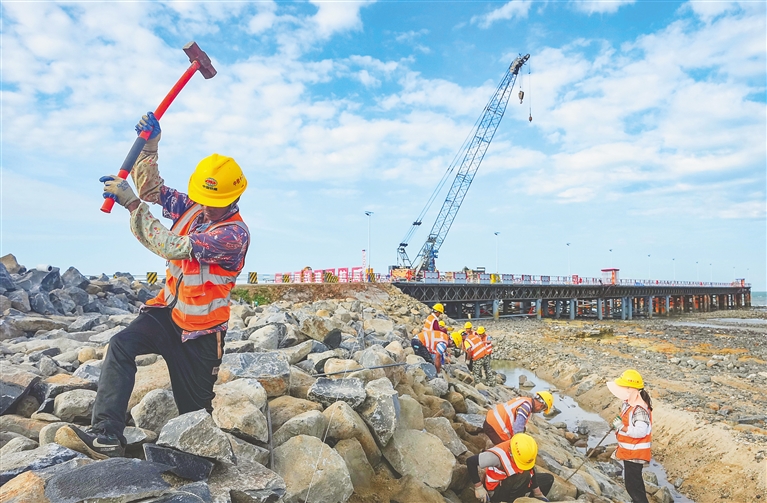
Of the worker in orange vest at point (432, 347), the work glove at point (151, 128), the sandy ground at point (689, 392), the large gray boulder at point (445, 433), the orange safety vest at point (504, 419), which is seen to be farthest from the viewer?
the worker in orange vest at point (432, 347)

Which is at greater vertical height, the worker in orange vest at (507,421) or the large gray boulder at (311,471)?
the large gray boulder at (311,471)

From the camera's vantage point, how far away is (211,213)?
8.93ft

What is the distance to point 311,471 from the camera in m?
3.17

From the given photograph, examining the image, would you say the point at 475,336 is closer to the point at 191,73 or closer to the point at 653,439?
the point at 653,439

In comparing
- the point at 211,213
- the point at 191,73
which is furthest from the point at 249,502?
the point at 191,73

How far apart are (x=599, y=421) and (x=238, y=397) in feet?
34.0

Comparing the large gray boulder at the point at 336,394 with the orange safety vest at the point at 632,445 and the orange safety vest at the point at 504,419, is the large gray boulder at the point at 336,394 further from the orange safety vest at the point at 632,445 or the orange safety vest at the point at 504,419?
the orange safety vest at the point at 632,445

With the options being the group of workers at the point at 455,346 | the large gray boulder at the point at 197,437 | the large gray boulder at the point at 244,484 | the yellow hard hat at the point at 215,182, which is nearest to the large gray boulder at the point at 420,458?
the large gray boulder at the point at 244,484

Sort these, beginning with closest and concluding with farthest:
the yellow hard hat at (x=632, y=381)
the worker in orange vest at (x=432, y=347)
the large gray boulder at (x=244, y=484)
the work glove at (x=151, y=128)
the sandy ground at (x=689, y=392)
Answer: the large gray boulder at (x=244, y=484), the work glove at (x=151, y=128), the yellow hard hat at (x=632, y=381), the sandy ground at (x=689, y=392), the worker in orange vest at (x=432, y=347)

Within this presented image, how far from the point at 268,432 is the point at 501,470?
8.15 feet

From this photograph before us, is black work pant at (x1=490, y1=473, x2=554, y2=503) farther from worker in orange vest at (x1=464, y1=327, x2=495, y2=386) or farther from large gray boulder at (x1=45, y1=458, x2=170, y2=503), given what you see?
worker in orange vest at (x1=464, y1=327, x2=495, y2=386)

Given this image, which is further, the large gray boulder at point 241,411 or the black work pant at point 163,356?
the large gray boulder at point 241,411

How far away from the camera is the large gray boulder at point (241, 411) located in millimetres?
3186

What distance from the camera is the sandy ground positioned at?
7793 millimetres
